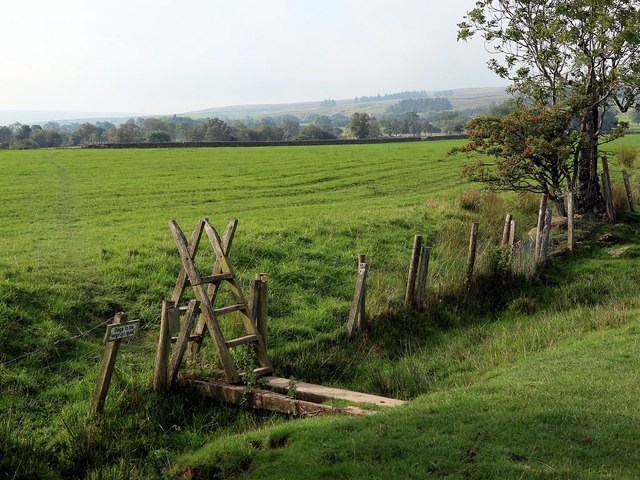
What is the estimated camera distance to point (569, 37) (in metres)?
27.3

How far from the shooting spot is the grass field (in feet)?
30.4

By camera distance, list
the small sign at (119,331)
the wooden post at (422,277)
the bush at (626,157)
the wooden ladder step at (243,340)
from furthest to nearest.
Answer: the bush at (626,157) → the wooden post at (422,277) → the wooden ladder step at (243,340) → the small sign at (119,331)

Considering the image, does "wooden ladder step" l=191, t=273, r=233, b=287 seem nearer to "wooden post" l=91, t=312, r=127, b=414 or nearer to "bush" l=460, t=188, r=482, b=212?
"wooden post" l=91, t=312, r=127, b=414

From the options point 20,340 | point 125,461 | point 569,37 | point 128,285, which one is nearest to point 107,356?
point 125,461

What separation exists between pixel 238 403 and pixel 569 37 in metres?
22.5

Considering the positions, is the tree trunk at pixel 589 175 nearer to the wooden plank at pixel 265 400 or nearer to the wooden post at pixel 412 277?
the wooden post at pixel 412 277

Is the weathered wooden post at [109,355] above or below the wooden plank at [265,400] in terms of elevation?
above

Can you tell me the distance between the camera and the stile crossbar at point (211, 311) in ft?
37.4

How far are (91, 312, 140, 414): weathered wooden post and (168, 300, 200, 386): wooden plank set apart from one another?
36.8 inches

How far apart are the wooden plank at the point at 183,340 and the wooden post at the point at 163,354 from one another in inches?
4.2

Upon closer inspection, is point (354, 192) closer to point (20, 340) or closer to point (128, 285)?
point (128, 285)

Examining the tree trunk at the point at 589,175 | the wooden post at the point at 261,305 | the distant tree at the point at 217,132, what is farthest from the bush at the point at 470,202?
the distant tree at the point at 217,132

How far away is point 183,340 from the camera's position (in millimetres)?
11281

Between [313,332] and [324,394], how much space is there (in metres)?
3.94
